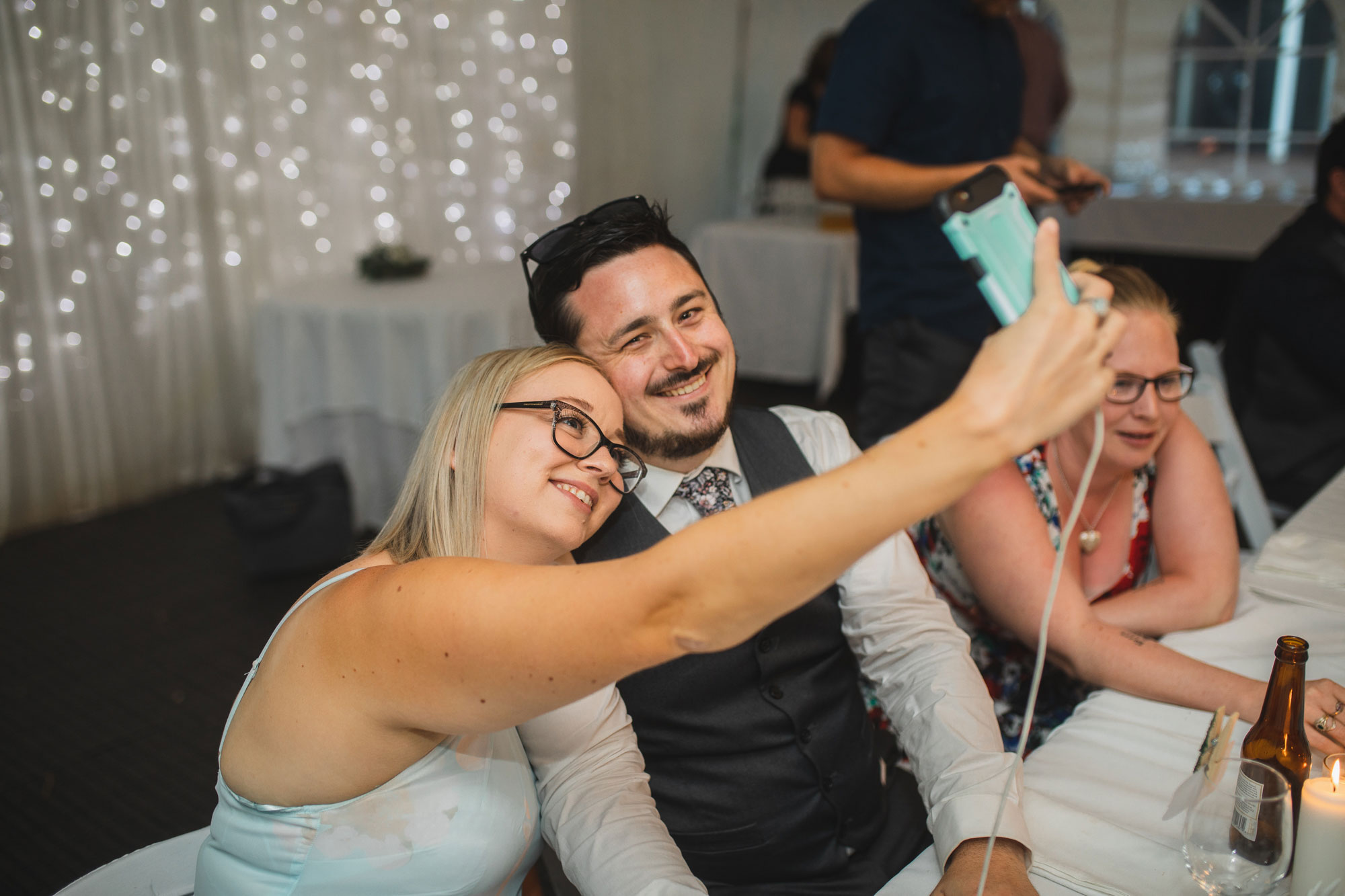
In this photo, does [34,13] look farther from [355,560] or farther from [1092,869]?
[1092,869]

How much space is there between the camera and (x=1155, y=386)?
164cm

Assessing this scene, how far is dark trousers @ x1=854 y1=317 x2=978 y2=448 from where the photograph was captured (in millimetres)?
2242

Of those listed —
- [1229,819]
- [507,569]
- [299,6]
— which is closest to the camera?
[507,569]

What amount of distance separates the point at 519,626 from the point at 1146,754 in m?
0.87

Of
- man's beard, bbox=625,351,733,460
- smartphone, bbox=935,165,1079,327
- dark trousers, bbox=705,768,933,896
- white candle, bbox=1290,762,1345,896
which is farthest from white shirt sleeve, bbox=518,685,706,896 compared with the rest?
smartphone, bbox=935,165,1079,327

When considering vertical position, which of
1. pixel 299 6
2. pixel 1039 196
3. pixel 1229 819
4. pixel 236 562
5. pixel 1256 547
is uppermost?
pixel 299 6

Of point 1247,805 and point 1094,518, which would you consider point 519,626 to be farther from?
point 1094,518

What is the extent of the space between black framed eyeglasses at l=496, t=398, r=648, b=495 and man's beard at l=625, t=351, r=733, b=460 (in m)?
0.23

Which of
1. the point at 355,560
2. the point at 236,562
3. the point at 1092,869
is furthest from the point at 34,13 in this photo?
the point at 1092,869

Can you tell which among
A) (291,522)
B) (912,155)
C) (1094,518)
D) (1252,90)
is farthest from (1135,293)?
(1252,90)

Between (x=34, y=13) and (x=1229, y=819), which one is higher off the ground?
(x=34, y=13)

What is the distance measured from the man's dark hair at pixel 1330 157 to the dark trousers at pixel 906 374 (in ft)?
4.08

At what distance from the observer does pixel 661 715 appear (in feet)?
4.56

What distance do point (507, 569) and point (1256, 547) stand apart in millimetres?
2104
